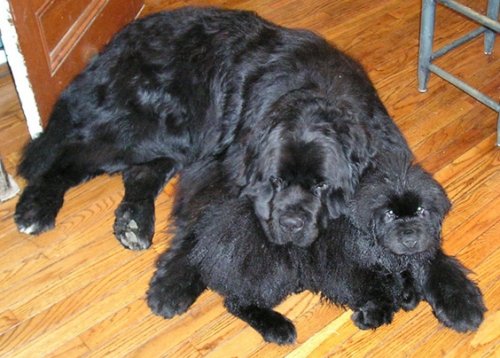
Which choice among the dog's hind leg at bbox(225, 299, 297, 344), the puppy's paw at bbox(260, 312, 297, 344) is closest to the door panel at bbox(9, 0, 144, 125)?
the dog's hind leg at bbox(225, 299, 297, 344)

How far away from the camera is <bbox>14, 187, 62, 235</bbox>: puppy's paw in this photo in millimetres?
2441

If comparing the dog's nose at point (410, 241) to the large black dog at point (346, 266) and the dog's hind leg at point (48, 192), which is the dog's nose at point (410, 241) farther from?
the dog's hind leg at point (48, 192)

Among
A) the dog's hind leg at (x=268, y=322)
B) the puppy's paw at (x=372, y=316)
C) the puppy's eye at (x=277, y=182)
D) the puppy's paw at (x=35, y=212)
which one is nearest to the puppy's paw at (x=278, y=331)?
the dog's hind leg at (x=268, y=322)

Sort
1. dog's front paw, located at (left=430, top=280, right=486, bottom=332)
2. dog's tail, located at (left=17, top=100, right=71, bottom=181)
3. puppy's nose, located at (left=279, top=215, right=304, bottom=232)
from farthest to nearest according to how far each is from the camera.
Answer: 1. dog's tail, located at (left=17, top=100, right=71, bottom=181)
2. dog's front paw, located at (left=430, top=280, right=486, bottom=332)
3. puppy's nose, located at (left=279, top=215, right=304, bottom=232)

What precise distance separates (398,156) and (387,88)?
1109 mm

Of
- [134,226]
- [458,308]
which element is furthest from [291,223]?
[134,226]

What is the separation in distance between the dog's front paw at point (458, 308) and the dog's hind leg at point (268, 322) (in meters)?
0.45

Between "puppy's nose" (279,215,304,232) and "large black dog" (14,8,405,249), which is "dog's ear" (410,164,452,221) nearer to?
"large black dog" (14,8,405,249)

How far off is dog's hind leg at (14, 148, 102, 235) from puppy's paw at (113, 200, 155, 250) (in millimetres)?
244

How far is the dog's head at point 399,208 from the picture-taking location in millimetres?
1937

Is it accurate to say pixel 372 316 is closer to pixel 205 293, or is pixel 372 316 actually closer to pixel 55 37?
pixel 205 293

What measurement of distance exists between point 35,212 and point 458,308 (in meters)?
1.47

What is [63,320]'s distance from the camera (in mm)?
2191

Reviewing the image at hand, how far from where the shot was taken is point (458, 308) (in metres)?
2.06
